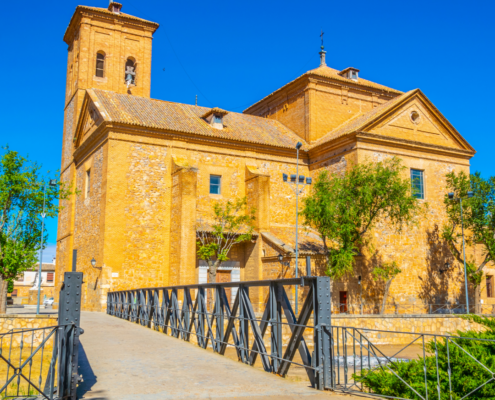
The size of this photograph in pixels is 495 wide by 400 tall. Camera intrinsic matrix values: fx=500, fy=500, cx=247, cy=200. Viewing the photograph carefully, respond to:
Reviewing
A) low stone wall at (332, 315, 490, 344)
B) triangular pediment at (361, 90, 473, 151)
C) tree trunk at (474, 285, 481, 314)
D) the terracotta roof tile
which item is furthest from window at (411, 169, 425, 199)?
low stone wall at (332, 315, 490, 344)

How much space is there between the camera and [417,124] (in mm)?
28688

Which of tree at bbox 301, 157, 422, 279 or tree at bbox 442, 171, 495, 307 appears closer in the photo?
tree at bbox 301, 157, 422, 279

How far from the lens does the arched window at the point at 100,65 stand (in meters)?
33.4

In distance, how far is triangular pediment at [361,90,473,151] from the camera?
90.6 ft

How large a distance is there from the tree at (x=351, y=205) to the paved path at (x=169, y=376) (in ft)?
42.1

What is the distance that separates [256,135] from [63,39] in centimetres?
1728

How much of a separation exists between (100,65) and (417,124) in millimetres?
20758

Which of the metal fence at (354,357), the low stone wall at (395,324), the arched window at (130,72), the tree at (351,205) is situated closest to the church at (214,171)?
the arched window at (130,72)

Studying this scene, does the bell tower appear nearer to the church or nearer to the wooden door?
the church

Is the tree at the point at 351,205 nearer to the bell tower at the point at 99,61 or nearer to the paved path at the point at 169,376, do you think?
the paved path at the point at 169,376

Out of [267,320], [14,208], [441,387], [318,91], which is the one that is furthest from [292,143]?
[441,387]

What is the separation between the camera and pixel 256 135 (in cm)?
2969

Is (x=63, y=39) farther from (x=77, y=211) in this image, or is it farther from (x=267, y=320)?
(x=267, y=320)

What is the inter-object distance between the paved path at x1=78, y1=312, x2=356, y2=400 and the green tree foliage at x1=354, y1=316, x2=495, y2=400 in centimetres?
63
